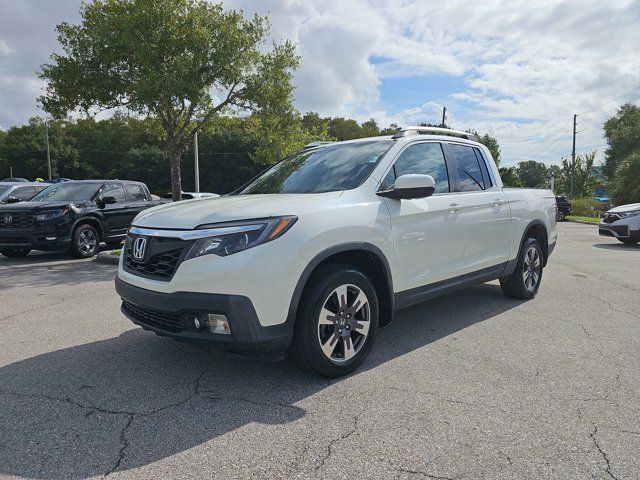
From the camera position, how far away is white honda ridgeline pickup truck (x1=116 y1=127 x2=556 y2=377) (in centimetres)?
309

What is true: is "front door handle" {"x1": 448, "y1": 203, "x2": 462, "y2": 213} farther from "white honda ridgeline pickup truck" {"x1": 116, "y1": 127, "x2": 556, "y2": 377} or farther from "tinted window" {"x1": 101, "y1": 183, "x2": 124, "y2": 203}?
"tinted window" {"x1": 101, "y1": 183, "x2": 124, "y2": 203}

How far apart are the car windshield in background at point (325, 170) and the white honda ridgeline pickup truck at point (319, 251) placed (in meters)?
0.02

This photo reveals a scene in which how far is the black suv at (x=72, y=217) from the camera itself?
31.9ft

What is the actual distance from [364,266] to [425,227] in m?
0.72

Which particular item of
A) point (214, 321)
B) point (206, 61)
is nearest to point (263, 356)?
point (214, 321)

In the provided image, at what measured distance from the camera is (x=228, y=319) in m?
3.05

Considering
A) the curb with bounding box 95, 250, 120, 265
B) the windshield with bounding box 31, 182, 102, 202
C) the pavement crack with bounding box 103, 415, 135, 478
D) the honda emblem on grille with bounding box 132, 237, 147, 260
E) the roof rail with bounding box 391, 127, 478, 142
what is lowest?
the pavement crack with bounding box 103, 415, 135, 478

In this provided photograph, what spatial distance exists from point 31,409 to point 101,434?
0.67 m

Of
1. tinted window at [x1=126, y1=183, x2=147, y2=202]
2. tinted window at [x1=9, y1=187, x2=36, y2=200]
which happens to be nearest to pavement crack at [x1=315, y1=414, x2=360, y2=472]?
tinted window at [x1=126, y1=183, x2=147, y2=202]

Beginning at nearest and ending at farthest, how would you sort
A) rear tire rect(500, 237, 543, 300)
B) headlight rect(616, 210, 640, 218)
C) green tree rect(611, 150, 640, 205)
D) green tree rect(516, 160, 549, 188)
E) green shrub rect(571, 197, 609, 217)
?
rear tire rect(500, 237, 543, 300) → headlight rect(616, 210, 640, 218) → green tree rect(611, 150, 640, 205) → green shrub rect(571, 197, 609, 217) → green tree rect(516, 160, 549, 188)

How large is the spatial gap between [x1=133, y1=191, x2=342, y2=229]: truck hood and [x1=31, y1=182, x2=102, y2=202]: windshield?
25.2 ft

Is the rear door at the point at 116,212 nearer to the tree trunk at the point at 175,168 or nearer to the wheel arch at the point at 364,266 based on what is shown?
the tree trunk at the point at 175,168

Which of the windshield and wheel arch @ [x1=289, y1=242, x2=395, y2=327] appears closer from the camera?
wheel arch @ [x1=289, y1=242, x2=395, y2=327]

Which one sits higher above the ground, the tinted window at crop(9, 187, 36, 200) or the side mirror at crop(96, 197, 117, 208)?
the tinted window at crop(9, 187, 36, 200)
